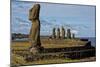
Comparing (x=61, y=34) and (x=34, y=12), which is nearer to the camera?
(x=34, y=12)

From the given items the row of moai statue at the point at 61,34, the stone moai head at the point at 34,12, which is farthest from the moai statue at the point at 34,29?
the row of moai statue at the point at 61,34

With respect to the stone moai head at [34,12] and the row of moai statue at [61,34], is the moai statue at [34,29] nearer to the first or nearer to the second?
the stone moai head at [34,12]

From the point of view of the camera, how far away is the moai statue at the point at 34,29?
252 cm

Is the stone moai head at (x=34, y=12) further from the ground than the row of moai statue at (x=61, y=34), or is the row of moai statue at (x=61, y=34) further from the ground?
the stone moai head at (x=34, y=12)

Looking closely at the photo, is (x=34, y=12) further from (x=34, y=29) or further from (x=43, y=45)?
(x=43, y=45)

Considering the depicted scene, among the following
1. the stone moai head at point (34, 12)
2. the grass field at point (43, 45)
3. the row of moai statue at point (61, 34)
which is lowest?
the grass field at point (43, 45)

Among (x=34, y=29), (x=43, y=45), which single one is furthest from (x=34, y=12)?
(x=43, y=45)

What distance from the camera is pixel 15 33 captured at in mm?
2438

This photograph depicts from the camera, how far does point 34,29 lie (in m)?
2.54

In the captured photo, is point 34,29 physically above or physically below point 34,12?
below
